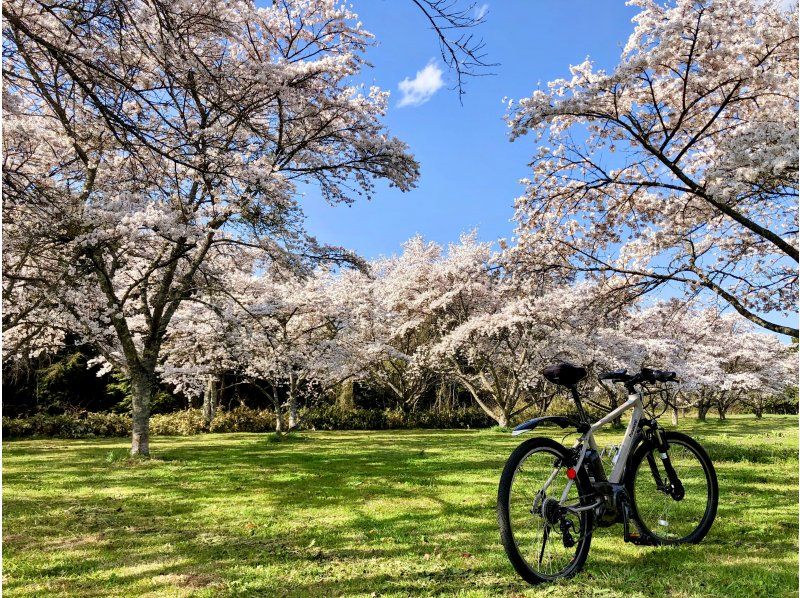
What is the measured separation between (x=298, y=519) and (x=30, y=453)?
9.89 meters

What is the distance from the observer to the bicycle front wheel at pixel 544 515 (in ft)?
10.8

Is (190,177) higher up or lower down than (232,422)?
higher up

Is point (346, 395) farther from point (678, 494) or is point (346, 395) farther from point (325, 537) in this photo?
point (678, 494)

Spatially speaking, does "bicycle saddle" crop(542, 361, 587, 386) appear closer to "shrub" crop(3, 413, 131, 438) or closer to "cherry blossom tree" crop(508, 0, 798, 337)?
"cherry blossom tree" crop(508, 0, 798, 337)

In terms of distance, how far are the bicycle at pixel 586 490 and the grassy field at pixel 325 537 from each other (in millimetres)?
183

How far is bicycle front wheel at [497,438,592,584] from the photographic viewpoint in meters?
3.28

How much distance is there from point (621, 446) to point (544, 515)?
904 millimetres

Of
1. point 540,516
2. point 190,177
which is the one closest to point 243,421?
point 190,177

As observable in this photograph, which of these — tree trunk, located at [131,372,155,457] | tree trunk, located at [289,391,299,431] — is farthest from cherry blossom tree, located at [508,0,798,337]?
tree trunk, located at [289,391,299,431]

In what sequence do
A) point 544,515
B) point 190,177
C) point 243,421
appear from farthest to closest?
point 243,421
point 190,177
point 544,515

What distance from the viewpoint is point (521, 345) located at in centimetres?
2092

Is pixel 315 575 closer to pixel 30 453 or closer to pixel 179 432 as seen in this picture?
pixel 30 453

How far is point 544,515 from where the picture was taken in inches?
131

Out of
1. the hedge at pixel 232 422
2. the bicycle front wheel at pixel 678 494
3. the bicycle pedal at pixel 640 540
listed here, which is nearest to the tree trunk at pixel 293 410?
the hedge at pixel 232 422
